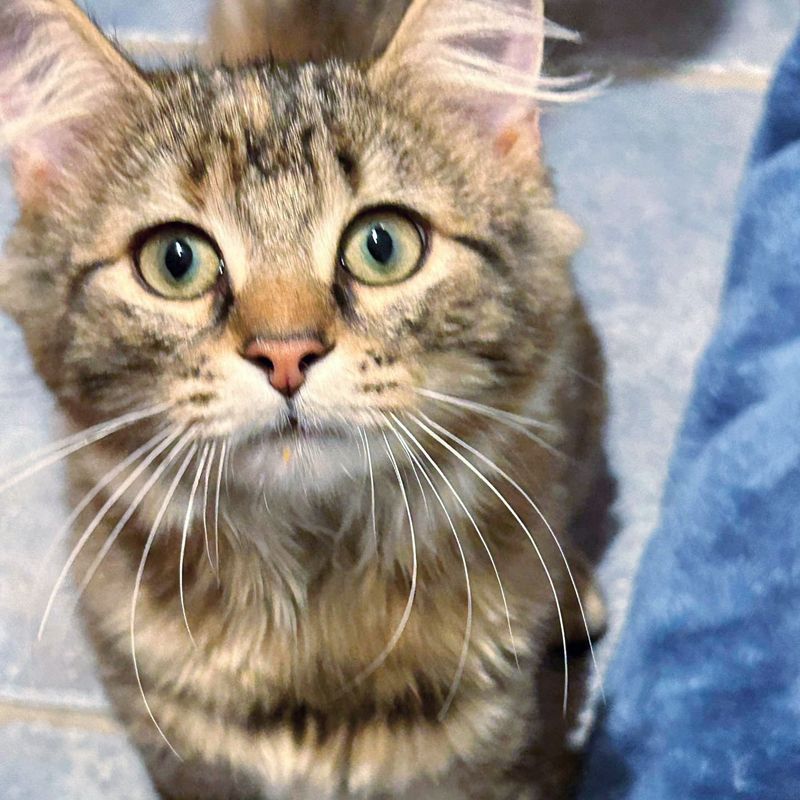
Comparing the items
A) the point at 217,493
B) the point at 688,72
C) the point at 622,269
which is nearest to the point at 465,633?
the point at 217,493

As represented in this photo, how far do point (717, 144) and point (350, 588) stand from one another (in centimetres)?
97

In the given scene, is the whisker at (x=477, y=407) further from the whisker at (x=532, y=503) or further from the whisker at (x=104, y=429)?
the whisker at (x=104, y=429)

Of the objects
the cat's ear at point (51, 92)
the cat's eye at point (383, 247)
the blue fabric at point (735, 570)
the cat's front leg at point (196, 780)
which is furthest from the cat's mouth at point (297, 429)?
the blue fabric at point (735, 570)

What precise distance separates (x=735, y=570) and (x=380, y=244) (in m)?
0.54

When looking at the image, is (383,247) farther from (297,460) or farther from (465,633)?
(465,633)

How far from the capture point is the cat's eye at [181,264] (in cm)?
63

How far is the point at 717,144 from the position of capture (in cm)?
137

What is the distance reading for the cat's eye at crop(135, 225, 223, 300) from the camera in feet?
2.08

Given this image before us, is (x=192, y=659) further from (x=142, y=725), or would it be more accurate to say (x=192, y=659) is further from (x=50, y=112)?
(x=50, y=112)

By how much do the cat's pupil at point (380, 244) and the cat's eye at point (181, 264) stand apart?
4.3 inches

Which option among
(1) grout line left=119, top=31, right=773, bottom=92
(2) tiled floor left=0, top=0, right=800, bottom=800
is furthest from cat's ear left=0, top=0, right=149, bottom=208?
(1) grout line left=119, top=31, right=773, bottom=92

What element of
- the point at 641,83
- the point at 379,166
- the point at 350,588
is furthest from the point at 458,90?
the point at 641,83

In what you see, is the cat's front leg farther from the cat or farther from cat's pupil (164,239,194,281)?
cat's pupil (164,239,194,281)

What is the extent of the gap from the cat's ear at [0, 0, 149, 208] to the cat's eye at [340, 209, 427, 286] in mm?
211
